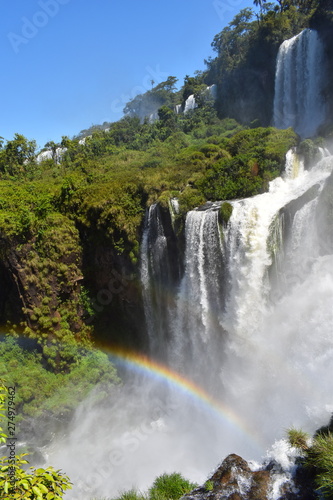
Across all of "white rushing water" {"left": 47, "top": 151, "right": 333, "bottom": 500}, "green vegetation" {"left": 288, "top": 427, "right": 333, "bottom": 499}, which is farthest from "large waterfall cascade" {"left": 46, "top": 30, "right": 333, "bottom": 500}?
"green vegetation" {"left": 288, "top": 427, "right": 333, "bottom": 499}

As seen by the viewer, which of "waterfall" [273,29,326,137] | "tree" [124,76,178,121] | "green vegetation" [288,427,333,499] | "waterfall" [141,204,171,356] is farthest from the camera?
"tree" [124,76,178,121]

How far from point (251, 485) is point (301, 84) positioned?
87.2ft

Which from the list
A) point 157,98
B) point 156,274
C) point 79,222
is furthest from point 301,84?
point 157,98

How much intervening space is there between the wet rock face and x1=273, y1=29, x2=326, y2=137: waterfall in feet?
69.5

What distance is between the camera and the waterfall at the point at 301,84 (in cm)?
2488

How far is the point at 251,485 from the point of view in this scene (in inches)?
337

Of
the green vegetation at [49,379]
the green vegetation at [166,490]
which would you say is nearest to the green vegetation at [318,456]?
the green vegetation at [166,490]

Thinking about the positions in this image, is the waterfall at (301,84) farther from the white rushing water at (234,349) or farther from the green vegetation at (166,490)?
the green vegetation at (166,490)

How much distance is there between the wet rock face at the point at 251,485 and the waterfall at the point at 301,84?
2120 cm

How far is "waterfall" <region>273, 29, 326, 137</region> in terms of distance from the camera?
2488 centimetres

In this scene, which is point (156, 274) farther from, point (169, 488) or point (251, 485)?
point (251, 485)
